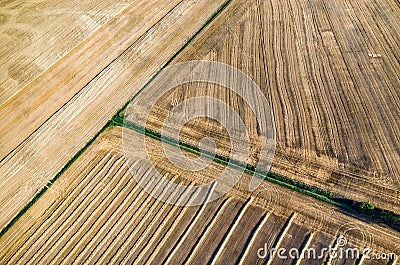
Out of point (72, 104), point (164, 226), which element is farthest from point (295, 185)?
point (72, 104)

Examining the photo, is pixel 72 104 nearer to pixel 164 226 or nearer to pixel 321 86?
pixel 164 226

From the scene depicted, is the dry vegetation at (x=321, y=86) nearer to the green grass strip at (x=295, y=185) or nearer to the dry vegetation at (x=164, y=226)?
the green grass strip at (x=295, y=185)

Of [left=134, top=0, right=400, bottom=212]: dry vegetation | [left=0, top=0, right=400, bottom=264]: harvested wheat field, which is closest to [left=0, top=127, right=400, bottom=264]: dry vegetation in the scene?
[left=0, top=0, right=400, bottom=264]: harvested wheat field

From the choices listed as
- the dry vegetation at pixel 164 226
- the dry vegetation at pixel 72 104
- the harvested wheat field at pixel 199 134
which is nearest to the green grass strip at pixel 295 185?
the harvested wheat field at pixel 199 134

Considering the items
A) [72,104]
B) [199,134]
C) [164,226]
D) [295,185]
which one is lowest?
[164,226]

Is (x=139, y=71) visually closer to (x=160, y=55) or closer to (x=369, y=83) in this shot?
(x=160, y=55)

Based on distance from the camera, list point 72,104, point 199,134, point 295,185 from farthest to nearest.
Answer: point 72,104 < point 199,134 < point 295,185

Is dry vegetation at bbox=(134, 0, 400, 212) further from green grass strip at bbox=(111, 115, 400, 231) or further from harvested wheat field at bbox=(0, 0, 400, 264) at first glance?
green grass strip at bbox=(111, 115, 400, 231)

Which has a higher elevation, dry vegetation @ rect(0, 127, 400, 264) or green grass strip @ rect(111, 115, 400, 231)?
green grass strip @ rect(111, 115, 400, 231)
